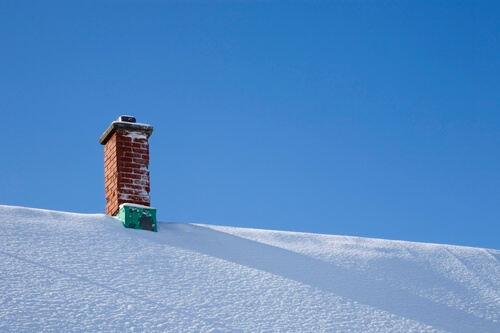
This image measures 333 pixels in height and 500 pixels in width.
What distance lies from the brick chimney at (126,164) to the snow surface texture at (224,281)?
1.46ft

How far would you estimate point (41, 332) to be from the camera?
649 cm

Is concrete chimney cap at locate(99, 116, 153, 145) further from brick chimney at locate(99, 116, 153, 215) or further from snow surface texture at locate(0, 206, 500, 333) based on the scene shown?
snow surface texture at locate(0, 206, 500, 333)

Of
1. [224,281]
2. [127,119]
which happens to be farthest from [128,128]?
[224,281]

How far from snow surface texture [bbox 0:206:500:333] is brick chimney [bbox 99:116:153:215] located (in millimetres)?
444

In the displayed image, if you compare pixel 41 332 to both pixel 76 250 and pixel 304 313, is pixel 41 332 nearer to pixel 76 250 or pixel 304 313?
pixel 76 250

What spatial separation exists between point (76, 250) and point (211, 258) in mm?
1341

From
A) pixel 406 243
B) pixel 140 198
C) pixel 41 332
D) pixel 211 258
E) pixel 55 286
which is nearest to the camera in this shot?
pixel 41 332

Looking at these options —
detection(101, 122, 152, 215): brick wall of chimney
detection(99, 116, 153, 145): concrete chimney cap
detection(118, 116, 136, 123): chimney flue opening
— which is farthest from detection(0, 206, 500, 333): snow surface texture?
detection(118, 116, 136, 123): chimney flue opening

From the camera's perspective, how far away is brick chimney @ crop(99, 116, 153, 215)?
9.25 m

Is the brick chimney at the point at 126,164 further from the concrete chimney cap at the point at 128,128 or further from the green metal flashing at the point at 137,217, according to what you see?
the green metal flashing at the point at 137,217

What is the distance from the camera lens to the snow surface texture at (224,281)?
23.2 feet

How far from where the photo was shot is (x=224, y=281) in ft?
26.3

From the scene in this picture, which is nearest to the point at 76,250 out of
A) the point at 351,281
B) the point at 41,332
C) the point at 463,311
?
the point at 41,332

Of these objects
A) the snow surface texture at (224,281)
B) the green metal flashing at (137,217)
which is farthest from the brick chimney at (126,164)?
the snow surface texture at (224,281)
